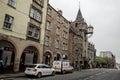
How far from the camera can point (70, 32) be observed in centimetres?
4547

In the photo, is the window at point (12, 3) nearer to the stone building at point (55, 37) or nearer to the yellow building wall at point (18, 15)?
the yellow building wall at point (18, 15)

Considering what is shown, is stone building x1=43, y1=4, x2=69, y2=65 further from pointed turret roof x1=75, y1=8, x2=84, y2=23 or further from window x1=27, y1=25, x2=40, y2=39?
pointed turret roof x1=75, y1=8, x2=84, y2=23

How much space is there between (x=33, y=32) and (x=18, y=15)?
4492 millimetres

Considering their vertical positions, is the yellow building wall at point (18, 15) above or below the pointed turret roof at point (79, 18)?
below

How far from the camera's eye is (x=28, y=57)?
Result: 27359mm

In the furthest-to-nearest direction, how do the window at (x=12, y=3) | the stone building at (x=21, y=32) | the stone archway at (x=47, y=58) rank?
the stone archway at (x=47, y=58), the window at (x=12, y=3), the stone building at (x=21, y=32)

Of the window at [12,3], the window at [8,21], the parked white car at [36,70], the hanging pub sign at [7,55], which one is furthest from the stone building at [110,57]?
the window at [8,21]

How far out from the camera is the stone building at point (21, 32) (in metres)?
22.5

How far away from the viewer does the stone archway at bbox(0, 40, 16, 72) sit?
22281mm

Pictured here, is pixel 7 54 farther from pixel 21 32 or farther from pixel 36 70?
pixel 36 70

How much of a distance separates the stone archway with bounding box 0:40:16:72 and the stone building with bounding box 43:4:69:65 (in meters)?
8.66

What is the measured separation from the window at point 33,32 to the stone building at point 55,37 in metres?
3.15

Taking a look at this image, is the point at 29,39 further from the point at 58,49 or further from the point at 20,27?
the point at 58,49

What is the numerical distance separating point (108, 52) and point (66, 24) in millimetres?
122689
